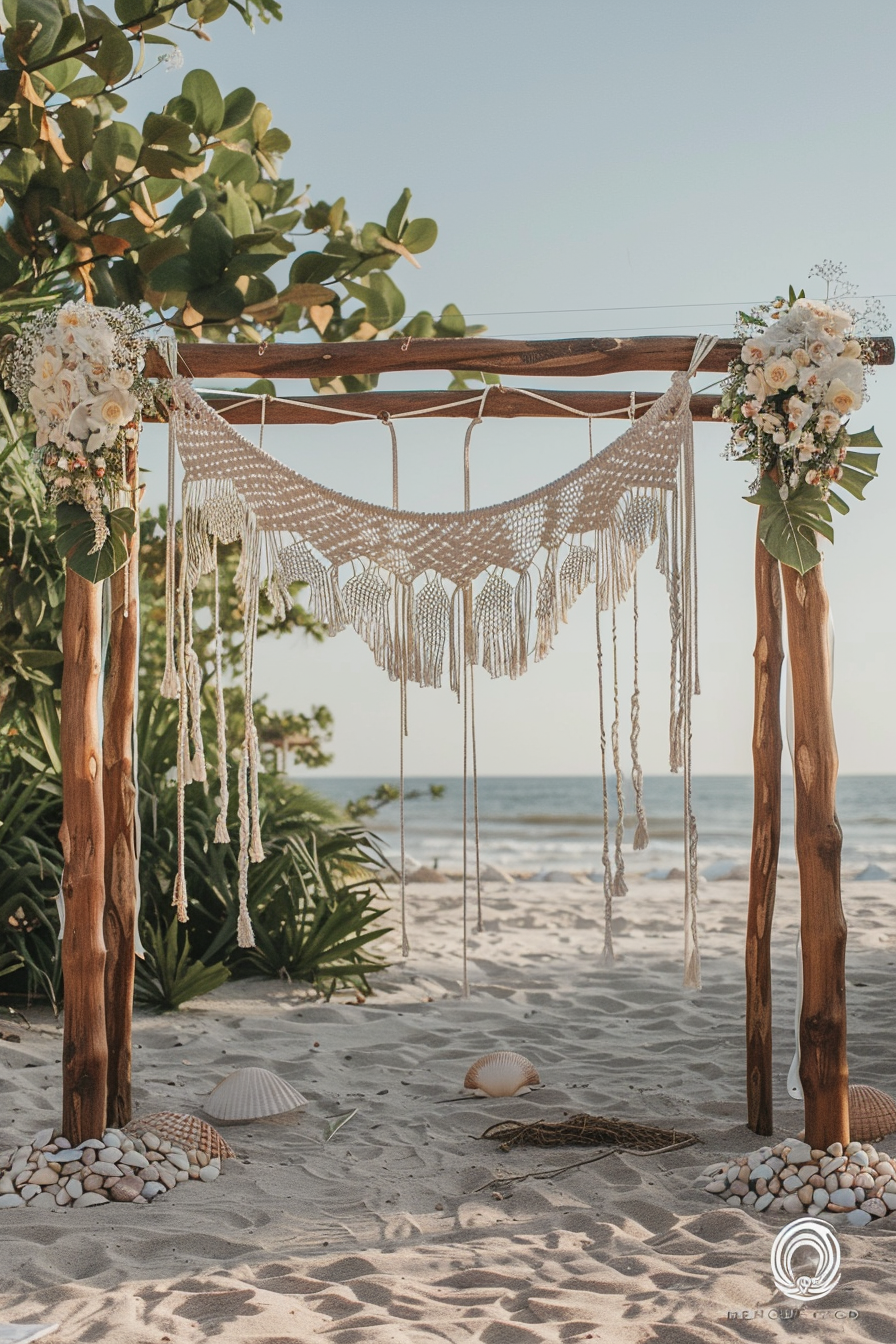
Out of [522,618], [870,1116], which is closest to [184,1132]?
[522,618]

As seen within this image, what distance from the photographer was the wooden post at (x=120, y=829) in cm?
236

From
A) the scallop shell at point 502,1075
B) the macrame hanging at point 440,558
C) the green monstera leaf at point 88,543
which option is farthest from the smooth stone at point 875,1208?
the green monstera leaf at point 88,543

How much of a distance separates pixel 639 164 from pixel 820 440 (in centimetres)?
459

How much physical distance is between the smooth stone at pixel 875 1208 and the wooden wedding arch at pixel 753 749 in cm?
15

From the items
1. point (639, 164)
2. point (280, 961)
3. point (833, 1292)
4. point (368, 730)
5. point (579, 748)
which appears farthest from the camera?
point (579, 748)

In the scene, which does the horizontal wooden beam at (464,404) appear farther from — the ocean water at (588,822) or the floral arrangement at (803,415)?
the ocean water at (588,822)

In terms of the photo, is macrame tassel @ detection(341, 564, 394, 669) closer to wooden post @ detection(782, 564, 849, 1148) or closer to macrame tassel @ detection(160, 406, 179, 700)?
macrame tassel @ detection(160, 406, 179, 700)

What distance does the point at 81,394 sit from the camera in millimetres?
2127

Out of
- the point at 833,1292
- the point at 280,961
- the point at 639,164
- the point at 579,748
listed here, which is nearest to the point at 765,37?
the point at 639,164

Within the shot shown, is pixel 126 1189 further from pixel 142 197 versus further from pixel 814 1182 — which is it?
pixel 142 197

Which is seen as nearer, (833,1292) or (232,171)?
(833,1292)

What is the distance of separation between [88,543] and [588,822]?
1614 cm

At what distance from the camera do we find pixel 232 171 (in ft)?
10.8

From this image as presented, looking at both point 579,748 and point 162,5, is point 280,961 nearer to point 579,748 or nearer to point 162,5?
point 162,5
